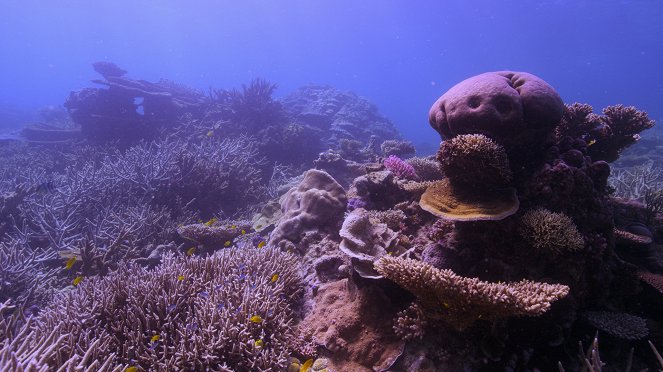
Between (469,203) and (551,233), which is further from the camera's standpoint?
(469,203)

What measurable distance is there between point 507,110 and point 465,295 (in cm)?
218

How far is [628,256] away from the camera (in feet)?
13.2

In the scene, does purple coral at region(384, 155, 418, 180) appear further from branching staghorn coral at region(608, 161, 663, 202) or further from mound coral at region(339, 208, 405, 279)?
branching staghorn coral at region(608, 161, 663, 202)

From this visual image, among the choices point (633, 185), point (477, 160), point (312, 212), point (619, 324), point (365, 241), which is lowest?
point (312, 212)

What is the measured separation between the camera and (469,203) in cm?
334

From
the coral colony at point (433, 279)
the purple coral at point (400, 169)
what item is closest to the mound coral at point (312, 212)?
the coral colony at point (433, 279)

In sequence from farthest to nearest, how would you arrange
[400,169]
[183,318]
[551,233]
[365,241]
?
1. [400,169]
2. [365,241]
3. [183,318]
4. [551,233]

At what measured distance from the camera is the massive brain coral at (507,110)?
3482 millimetres

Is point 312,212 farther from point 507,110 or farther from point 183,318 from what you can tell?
point 507,110

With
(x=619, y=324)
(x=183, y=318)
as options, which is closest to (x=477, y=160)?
(x=619, y=324)

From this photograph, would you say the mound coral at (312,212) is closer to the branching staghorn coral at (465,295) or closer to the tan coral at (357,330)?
the tan coral at (357,330)

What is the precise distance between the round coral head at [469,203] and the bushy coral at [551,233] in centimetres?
25

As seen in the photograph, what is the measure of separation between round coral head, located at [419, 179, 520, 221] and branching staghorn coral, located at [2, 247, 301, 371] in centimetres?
212

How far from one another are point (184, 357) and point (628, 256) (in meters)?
5.31
